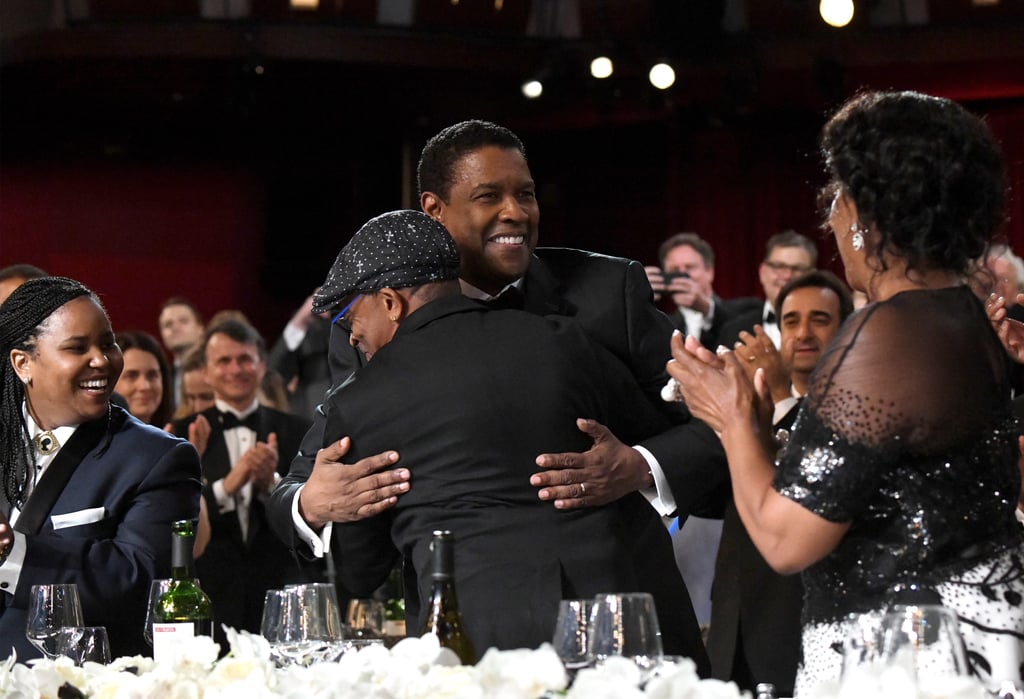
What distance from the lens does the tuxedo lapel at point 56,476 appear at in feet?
9.47

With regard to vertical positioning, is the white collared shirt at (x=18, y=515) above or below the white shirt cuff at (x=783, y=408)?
below

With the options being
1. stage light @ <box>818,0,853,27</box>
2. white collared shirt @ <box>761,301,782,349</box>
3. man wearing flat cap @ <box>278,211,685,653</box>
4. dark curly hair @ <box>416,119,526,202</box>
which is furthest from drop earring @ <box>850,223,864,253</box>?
stage light @ <box>818,0,853,27</box>

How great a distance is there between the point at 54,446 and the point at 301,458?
0.58 metres

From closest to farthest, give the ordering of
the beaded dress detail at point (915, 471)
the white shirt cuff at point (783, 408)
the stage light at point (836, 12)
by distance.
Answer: the beaded dress detail at point (915, 471)
the white shirt cuff at point (783, 408)
the stage light at point (836, 12)

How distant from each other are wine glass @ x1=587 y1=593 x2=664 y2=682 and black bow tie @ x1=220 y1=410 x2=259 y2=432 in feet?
13.9

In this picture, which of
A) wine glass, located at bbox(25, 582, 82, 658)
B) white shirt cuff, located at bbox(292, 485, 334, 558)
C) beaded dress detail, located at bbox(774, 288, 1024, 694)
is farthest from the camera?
white shirt cuff, located at bbox(292, 485, 334, 558)

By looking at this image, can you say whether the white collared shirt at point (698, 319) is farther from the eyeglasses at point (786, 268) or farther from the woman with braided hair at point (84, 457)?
the woman with braided hair at point (84, 457)

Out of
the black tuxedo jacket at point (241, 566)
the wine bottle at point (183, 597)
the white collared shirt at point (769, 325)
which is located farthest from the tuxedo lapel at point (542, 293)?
the white collared shirt at point (769, 325)

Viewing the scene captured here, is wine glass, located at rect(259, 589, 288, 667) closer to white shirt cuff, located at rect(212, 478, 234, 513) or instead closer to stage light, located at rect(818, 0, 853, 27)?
white shirt cuff, located at rect(212, 478, 234, 513)

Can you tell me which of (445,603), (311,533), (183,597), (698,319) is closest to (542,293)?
(311,533)

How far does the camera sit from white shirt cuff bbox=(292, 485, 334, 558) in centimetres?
254

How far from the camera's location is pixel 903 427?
1750 millimetres

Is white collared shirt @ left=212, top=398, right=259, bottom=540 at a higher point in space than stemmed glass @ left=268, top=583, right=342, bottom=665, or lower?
higher

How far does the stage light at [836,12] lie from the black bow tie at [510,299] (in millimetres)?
5879
